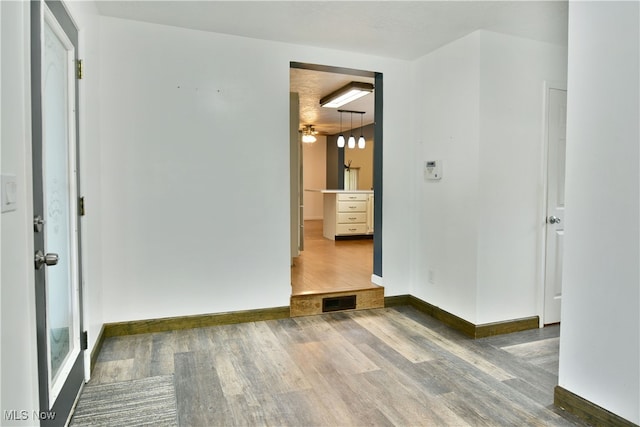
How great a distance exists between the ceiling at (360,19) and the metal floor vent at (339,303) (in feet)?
7.53

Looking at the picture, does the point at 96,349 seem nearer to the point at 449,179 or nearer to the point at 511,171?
the point at 449,179

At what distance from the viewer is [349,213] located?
7.49m

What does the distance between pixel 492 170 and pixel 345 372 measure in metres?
1.93

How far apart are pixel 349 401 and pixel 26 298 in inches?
63.8

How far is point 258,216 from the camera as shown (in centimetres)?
Answer: 350

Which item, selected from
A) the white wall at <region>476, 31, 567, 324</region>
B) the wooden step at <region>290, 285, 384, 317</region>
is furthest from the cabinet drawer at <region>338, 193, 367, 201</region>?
the white wall at <region>476, 31, 567, 324</region>

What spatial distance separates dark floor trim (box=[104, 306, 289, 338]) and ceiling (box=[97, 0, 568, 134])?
2321 millimetres

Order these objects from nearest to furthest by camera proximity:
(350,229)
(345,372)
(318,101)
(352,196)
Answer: (345,372)
(318,101)
(352,196)
(350,229)

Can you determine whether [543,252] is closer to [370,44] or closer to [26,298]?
[370,44]

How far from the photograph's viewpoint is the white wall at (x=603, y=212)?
185 centimetres

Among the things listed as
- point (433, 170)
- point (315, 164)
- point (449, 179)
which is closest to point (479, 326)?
point (449, 179)

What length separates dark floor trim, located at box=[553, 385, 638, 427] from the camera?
1905 mm

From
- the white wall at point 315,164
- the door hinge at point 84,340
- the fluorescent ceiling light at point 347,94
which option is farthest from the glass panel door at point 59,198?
the white wall at point 315,164

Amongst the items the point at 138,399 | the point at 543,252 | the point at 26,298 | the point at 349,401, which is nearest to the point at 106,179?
the point at 138,399
